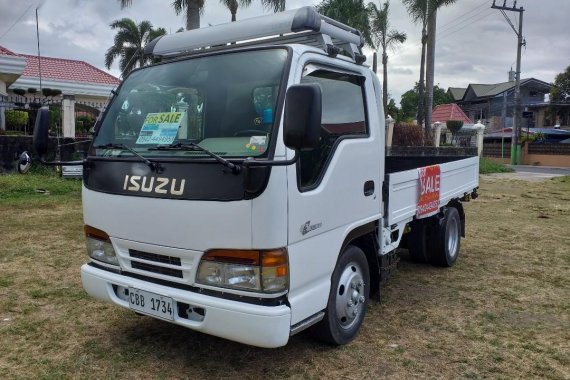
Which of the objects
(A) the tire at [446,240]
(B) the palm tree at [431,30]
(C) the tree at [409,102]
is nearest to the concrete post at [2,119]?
(A) the tire at [446,240]

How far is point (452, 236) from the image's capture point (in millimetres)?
6121

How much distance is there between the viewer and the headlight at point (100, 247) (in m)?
3.42

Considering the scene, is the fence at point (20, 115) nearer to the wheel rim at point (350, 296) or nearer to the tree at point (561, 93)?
the wheel rim at point (350, 296)

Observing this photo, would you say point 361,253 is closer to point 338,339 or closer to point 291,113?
point 338,339

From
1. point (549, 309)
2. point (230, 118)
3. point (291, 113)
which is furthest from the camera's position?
point (549, 309)

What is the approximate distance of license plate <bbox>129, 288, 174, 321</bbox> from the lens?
3.05 metres

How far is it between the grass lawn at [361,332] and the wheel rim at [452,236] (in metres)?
0.22

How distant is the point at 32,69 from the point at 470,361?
24512 mm

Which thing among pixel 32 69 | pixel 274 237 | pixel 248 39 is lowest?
pixel 274 237

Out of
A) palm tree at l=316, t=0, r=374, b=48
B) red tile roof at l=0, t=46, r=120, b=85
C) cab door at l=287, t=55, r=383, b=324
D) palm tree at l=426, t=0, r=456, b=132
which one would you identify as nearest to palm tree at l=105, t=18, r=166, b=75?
red tile roof at l=0, t=46, r=120, b=85

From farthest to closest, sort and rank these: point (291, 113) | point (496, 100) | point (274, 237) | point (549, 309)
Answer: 1. point (496, 100)
2. point (549, 309)
3. point (274, 237)
4. point (291, 113)

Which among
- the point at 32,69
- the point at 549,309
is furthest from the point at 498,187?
the point at 32,69

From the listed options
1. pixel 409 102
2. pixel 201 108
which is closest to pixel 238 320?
pixel 201 108

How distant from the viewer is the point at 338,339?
3.56m
